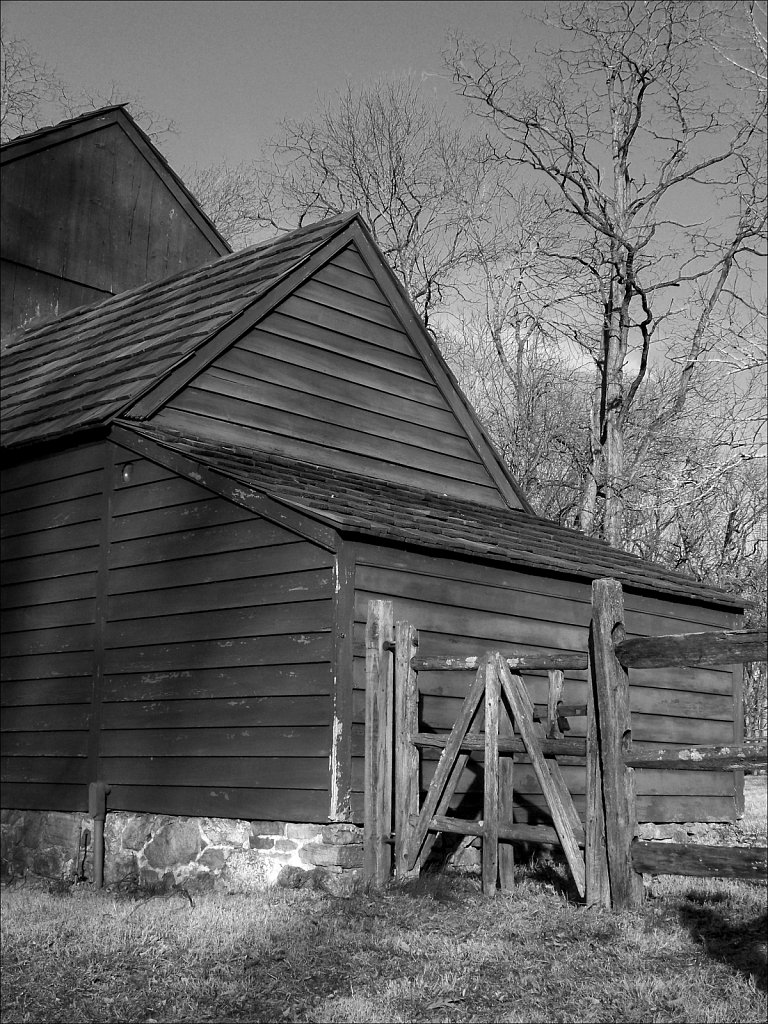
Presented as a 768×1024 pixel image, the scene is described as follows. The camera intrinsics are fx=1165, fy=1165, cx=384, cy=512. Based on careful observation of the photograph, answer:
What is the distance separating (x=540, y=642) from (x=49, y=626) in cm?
465

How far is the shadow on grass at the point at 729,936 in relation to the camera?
6052 millimetres

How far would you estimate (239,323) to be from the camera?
11.6 metres

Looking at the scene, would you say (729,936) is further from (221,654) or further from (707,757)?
(221,654)

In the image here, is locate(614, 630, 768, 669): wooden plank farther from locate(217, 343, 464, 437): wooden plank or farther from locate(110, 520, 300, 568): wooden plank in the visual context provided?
locate(217, 343, 464, 437): wooden plank

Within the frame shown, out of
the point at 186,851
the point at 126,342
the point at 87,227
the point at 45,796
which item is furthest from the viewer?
the point at 87,227

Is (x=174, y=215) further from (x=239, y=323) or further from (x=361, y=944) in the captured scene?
(x=361, y=944)

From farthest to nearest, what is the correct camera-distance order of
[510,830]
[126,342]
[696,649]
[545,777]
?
1. [126,342]
2. [510,830]
3. [545,777]
4. [696,649]

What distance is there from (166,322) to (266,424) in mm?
1921

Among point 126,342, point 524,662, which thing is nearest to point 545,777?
point 524,662

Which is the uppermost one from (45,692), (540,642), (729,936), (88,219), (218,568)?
(88,219)

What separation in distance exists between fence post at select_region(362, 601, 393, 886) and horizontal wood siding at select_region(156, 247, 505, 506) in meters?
3.35

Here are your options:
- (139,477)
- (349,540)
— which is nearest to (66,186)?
(139,477)

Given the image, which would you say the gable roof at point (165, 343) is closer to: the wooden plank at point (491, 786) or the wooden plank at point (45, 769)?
the wooden plank at point (45, 769)

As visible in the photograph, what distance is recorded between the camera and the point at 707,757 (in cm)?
629
